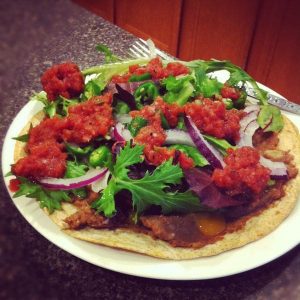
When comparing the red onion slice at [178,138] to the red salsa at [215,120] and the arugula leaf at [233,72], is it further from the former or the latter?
the arugula leaf at [233,72]

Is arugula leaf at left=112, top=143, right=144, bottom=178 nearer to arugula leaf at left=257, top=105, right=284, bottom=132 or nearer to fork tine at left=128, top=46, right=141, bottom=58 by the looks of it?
arugula leaf at left=257, top=105, right=284, bottom=132

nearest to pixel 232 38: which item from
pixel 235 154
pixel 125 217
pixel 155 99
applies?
pixel 155 99

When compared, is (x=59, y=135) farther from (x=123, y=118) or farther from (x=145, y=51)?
(x=145, y=51)

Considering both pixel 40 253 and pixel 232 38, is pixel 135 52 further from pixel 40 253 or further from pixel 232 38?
pixel 232 38

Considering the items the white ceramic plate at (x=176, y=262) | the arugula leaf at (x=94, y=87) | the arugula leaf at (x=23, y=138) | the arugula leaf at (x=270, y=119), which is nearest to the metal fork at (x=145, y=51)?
the arugula leaf at (x=94, y=87)

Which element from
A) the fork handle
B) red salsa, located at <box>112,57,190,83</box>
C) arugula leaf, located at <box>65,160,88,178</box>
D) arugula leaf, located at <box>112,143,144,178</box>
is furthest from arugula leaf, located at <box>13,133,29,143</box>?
the fork handle

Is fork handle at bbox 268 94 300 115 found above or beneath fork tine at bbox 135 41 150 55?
beneath
